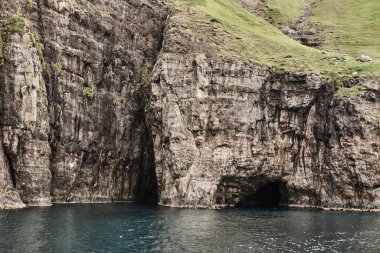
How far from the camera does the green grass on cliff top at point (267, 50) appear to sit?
97.6 metres

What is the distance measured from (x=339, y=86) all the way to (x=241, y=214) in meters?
34.7

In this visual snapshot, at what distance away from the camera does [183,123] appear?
3622 inches

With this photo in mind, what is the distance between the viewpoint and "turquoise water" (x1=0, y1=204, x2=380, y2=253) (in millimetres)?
48844

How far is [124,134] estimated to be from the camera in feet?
343

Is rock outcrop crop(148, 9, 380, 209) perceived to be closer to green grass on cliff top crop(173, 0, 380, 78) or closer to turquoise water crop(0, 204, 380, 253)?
green grass on cliff top crop(173, 0, 380, 78)

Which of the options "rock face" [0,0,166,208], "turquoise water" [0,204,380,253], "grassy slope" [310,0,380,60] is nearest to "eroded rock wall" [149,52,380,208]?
"turquoise water" [0,204,380,253]

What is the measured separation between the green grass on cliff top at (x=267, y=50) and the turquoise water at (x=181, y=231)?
32576mm

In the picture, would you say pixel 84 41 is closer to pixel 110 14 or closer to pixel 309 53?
pixel 110 14

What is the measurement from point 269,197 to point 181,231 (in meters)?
53.3

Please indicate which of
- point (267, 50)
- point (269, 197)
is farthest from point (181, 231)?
point (267, 50)

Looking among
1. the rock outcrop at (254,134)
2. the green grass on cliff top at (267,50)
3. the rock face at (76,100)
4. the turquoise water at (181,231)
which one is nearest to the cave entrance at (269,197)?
the rock outcrop at (254,134)

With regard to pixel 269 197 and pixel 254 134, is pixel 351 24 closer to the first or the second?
pixel 269 197

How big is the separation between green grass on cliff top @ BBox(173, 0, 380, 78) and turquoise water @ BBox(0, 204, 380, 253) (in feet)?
107

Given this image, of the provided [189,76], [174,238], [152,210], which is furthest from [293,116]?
[174,238]
